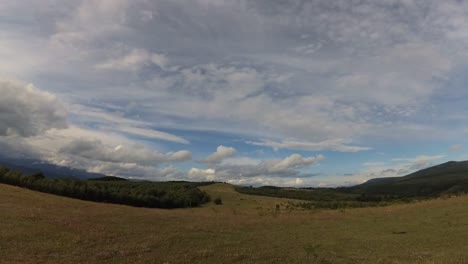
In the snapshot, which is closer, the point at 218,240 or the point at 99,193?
the point at 218,240

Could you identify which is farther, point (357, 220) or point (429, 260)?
point (357, 220)

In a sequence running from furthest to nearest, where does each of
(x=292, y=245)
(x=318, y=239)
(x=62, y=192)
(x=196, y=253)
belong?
1. (x=62, y=192)
2. (x=318, y=239)
3. (x=292, y=245)
4. (x=196, y=253)

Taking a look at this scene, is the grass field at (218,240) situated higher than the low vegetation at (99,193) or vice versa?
the low vegetation at (99,193)

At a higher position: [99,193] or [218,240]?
[99,193]

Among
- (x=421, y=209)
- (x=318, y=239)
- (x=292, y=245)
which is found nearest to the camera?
(x=292, y=245)

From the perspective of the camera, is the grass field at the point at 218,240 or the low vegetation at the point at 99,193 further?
the low vegetation at the point at 99,193

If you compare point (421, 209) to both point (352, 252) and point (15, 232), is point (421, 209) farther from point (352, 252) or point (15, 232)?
point (15, 232)

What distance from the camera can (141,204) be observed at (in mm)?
107562

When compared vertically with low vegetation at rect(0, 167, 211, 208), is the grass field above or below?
below

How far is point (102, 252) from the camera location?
68.6ft

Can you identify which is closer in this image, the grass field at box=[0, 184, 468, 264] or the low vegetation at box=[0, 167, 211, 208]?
the grass field at box=[0, 184, 468, 264]

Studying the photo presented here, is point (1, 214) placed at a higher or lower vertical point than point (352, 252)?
higher

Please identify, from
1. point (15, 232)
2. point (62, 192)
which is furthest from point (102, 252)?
point (62, 192)

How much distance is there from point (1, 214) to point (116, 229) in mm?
8842
